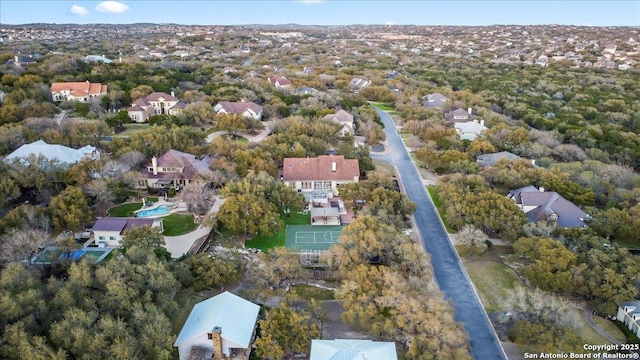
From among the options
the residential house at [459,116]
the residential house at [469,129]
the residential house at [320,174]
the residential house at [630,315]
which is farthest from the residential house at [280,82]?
the residential house at [630,315]

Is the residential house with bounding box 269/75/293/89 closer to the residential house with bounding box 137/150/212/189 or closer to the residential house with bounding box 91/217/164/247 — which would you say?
the residential house with bounding box 137/150/212/189

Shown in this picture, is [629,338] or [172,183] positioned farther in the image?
[172,183]

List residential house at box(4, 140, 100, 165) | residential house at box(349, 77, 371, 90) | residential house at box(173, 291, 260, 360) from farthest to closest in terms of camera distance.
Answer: residential house at box(349, 77, 371, 90), residential house at box(4, 140, 100, 165), residential house at box(173, 291, 260, 360)

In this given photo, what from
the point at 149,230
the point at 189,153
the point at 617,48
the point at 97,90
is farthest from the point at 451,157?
the point at 617,48

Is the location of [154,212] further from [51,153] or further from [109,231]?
[51,153]

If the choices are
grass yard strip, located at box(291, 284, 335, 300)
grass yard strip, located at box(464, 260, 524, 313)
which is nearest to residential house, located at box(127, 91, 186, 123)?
grass yard strip, located at box(291, 284, 335, 300)

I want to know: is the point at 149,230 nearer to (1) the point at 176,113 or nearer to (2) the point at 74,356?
(2) the point at 74,356
